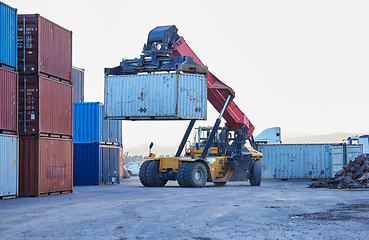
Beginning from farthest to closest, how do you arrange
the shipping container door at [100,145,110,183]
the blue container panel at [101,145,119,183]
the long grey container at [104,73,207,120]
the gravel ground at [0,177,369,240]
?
the blue container panel at [101,145,119,183]
the shipping container door at [100,145,110,183]
the long grey container at [104,73,207,120]
the gravel ground at [0,177,369,240]

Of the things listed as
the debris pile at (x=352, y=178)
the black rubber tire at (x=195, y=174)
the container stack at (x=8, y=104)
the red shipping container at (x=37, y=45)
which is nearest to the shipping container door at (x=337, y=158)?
the debris pile at (x=352, y=178)

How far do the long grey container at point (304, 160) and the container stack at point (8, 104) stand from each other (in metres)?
21.8

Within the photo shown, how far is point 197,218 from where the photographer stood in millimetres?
12695

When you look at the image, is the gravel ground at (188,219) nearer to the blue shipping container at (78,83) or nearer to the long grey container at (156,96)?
the long grey container at (156,96)

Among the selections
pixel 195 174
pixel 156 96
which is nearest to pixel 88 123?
pixel 195 174

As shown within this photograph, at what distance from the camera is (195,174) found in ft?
82.9

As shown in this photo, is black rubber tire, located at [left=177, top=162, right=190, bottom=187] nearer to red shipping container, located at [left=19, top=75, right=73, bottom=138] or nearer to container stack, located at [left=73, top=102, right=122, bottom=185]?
red shipping container, located at [left=19, top=75, right=73, bottom=138]

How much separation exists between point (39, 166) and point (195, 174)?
746 centimetres

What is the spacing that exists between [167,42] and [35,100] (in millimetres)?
6272

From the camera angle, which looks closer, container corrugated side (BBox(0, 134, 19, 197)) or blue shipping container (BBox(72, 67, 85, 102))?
container corrugated side (BBox(0, 134, 19, 197))

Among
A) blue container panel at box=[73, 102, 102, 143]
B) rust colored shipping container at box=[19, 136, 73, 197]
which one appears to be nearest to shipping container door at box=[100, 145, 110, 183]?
blue container panel at box=[73, 102, 102, 143]

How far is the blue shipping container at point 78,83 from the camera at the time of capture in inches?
1399

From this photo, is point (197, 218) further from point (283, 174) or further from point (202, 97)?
point (283, 174)

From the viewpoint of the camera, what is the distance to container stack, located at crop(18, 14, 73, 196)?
68.9 ft
